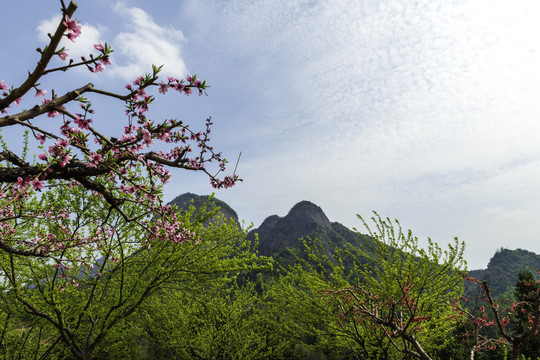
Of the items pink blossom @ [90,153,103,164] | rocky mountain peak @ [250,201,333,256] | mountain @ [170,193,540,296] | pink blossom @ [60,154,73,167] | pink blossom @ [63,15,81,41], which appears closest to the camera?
pink blossom @ [63,15,81,41]

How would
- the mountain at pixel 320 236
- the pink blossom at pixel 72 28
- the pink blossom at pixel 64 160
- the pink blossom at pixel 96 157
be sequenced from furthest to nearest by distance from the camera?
the mountain at pixel 320 236 → the pink blossom at pixel 96 157 → the pink blossom at pixel 64 160 → the pink blossom at pixel 72 28

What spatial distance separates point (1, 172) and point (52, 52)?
6.00 feet

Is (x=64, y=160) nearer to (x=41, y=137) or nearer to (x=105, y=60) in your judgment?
(x=41, y=137)

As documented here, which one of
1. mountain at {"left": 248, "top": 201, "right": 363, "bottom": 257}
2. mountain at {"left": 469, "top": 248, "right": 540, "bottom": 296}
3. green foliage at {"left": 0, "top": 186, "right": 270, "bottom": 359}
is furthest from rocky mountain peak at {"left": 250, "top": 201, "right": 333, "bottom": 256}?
green foliage at {"left": 0, "top": 186, "right": 270, "bottom": 359}

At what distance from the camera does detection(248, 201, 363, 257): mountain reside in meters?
111

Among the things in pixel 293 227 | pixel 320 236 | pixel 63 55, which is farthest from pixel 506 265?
pixel 63 55

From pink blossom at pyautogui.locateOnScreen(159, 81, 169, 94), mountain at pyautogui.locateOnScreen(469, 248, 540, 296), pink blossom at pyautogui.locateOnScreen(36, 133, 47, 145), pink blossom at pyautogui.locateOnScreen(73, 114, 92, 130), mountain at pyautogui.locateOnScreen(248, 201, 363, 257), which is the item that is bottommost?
mountain at pyautogui.locateOnScreen(469, 248, 540, 296)

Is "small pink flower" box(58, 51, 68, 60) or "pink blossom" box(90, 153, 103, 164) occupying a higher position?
"small pink flower" box(58, 51, 68, 60)

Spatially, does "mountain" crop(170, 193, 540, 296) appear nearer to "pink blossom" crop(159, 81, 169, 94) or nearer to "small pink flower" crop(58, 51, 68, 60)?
"pink blossom" crop(159, 81, 169, 94)

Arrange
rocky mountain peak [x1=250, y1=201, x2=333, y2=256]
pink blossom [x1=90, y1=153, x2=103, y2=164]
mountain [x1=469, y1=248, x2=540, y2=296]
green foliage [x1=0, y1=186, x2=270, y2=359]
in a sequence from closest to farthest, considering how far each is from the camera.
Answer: pink blossom [x1=90, y1=153, x2=103, y2=164]
green foliage [x1=0, y1=186, x2=270, y2=359]
mountain [x1=469, y1=248, x2=540, y2=296]
rocky mountain peak [x1=250, y1=201, x2=333, y2=256]

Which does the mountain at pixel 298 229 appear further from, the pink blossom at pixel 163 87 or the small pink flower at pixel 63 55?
the small pink flower at pixel 63 55

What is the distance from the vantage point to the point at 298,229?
387 ft

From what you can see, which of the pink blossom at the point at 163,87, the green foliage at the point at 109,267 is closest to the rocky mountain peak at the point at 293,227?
the green foliage at the point at 109,267

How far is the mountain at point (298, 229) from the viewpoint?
111 metres
